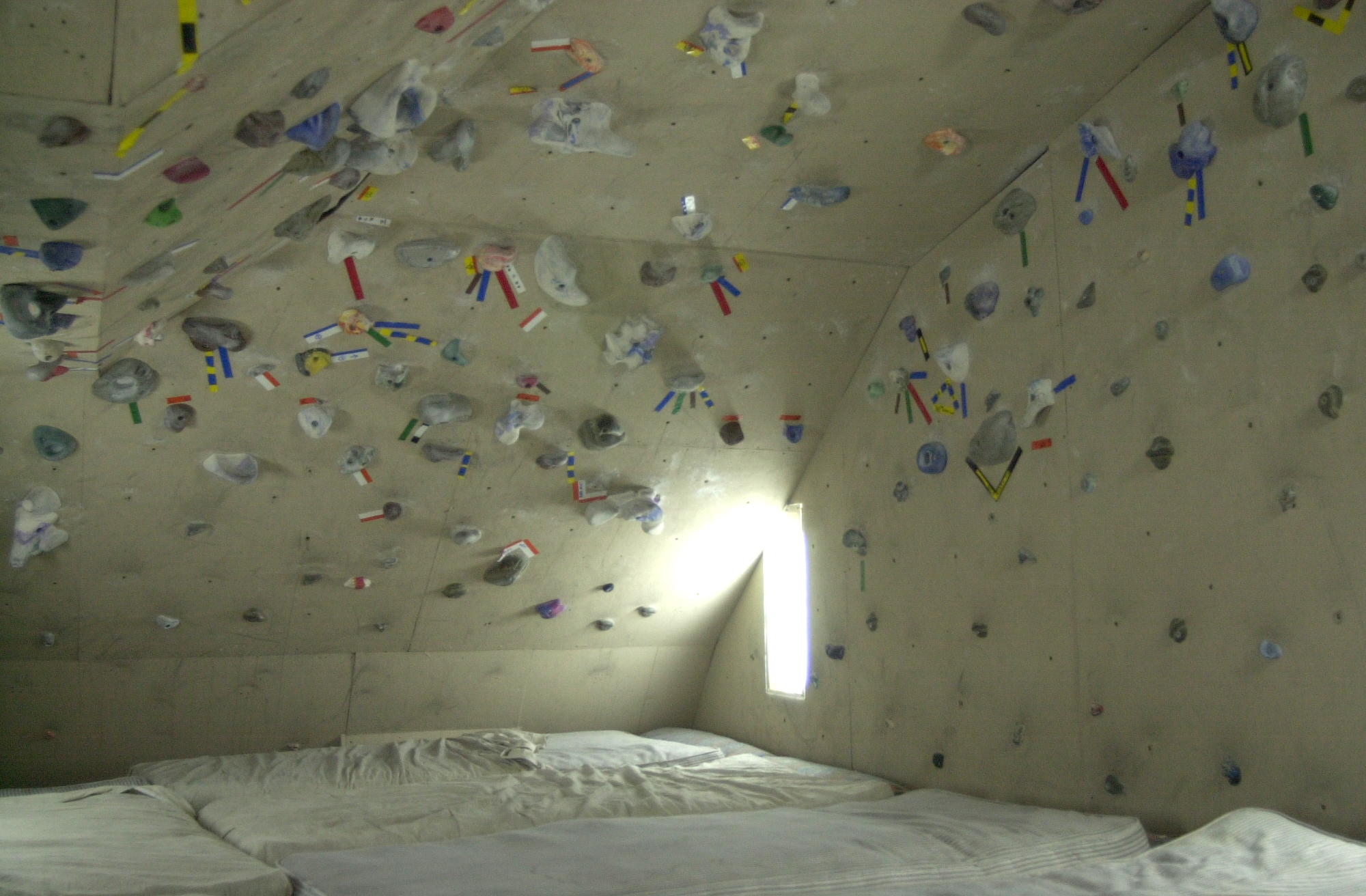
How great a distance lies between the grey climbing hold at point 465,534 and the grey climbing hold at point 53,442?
3.99 ft

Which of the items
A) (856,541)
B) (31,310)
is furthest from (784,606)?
(31,310)

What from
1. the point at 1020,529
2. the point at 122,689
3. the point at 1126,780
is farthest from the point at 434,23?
the point at 122,689

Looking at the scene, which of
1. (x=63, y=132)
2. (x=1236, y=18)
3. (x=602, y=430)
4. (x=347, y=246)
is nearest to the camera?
(x=63, y=132)

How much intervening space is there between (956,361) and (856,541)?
0.81 metres

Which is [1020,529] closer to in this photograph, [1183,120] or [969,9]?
[1183,120]

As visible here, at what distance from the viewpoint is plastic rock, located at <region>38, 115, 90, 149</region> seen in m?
1.46

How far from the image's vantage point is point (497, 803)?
9.40 ft

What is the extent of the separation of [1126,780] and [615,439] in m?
1.80

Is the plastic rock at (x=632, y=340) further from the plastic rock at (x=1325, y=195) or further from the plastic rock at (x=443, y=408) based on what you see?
the plastic rock at (x=1325, y=195)

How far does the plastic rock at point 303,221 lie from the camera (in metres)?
2.53

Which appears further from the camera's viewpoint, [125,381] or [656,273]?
[656,273]

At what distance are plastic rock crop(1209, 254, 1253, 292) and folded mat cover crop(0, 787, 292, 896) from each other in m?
2.32

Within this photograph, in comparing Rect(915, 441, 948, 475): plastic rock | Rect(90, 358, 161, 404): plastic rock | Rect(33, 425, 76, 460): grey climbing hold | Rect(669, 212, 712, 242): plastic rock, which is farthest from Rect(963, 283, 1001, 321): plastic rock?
Rect(33, 425, 76, 460): grey climbing hold

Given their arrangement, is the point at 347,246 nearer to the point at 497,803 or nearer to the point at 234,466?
the point at 234,466
